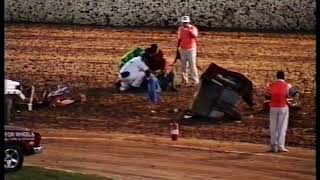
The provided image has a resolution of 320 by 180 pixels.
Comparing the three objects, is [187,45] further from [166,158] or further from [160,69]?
[166,158]

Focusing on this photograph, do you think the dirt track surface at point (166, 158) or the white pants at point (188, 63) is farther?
the white pants at point (188, 63)

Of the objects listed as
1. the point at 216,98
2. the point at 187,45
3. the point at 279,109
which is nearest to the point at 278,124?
the point at 279,109

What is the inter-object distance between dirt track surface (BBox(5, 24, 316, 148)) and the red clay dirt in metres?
0.02

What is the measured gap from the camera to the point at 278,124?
15531 millimetres

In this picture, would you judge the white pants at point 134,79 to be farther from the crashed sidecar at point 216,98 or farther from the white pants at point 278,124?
the white pants at point 278,124

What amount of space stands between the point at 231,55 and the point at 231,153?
40.0ft

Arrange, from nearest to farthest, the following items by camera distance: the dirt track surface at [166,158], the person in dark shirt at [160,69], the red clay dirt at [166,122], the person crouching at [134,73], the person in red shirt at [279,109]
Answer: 1. the dirt track surface at [166,158]
2. the red clay dirt at [166,122]
3. the person in red shirt at [279,109]
4. the person crouching at [134,73]
5. the person in dark shirt at [160,69]

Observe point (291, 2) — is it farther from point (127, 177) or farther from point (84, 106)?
point (127, 177)

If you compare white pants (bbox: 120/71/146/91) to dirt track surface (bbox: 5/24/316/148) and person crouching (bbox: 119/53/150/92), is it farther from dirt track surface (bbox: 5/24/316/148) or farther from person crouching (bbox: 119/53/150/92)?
dirt track surface (bbox: 5/24/316/148)

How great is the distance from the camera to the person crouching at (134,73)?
20734 millimetres

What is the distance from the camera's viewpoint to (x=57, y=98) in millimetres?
20359

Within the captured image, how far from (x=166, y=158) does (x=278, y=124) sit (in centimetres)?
209

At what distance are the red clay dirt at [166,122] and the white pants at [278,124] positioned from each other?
0.36 m

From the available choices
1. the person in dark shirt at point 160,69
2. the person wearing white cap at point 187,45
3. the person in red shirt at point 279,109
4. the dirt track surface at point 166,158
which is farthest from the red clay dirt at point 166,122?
the person wearing white cap at point 187,45
